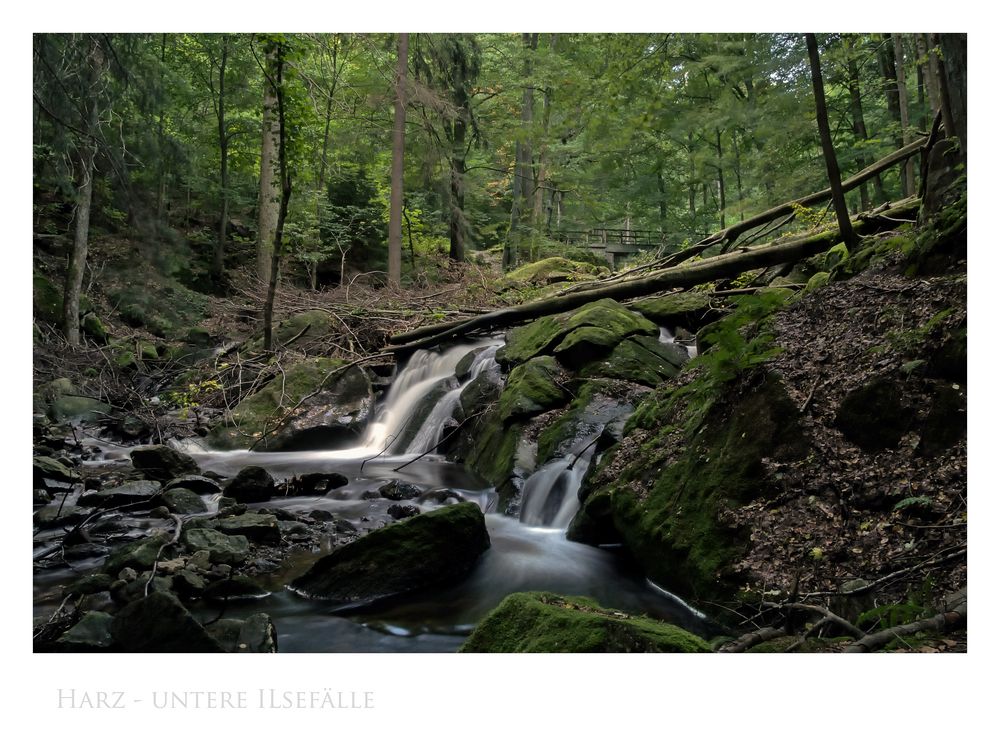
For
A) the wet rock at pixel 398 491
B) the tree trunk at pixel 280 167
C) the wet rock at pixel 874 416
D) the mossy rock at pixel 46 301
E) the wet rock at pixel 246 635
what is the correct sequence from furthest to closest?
the mossy rock at pixel 46 301 → the tree trunk at pixel 280 167 → the wet rock at pixel 398 491 → the wet rock at pixel 874 416 → the wet rock at pixel 246 635

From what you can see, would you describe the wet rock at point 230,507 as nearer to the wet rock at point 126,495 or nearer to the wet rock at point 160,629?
the wet rock at point 126,495

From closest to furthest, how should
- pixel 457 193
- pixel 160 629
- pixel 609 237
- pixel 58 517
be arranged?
pixel 160 629, pixel 58 517, pixel 457 193, pixel 609 237

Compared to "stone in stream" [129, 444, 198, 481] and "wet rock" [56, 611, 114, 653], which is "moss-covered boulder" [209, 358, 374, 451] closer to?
"stone in stream" [129, 444, 198, 481]

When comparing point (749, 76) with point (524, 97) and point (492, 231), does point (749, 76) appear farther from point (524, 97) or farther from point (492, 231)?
point (492, 231)

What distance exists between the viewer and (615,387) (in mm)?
7000

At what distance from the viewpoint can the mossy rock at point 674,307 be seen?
8.62m

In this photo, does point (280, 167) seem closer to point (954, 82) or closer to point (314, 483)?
point (314, 483)

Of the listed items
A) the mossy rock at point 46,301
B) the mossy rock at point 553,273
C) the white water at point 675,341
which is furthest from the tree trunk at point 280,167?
the mossy rock at point 553,273

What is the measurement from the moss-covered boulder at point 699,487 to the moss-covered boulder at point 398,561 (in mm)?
987

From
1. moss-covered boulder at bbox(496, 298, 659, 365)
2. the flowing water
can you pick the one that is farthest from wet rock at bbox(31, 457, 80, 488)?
moss-covered boulder at bbox(496, 298, 659, 365)

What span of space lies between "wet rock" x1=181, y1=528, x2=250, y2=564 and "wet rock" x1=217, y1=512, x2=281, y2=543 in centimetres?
19

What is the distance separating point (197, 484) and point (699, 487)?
4836 millimetres

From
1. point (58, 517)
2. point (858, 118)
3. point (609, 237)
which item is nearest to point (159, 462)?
point (58, 517)

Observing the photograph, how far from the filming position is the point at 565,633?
2730 mm
